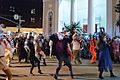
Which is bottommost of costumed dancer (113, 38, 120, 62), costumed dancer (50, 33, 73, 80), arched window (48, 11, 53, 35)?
costumed dancer (113, 38, 120, 62)

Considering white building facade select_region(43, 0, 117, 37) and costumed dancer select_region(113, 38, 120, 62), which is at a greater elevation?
white building facade select_region(43, 0, 117, 37)

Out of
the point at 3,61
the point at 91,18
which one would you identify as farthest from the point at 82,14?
the point at 3,61

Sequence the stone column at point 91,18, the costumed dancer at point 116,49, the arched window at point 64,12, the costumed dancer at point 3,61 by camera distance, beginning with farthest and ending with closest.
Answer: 1. the arched window at point 64,12
2. the stone column at point 91,18
3. the costumed dancer at point 116,49
4. the costumed dancer at point 3,61

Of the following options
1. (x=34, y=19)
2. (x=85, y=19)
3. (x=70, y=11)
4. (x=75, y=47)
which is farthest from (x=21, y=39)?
(x=34, y=19)

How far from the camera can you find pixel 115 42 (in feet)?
87.0

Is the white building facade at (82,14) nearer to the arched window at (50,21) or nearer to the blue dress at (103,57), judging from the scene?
the arched window at (50,21)

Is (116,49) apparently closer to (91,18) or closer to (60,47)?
(60,47)

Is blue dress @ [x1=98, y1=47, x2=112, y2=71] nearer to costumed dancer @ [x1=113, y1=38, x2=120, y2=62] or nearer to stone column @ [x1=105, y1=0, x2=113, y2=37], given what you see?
costumed dancer @ [x1=113, y1=38, x2=120, y2=62]

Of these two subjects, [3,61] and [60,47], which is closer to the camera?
[3,61]

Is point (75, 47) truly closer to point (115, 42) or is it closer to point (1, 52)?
point (115, 42)

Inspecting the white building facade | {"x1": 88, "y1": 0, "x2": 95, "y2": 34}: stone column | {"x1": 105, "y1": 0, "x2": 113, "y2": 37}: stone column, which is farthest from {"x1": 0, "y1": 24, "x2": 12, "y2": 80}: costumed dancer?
{"x1": 88, "y1": 0, "x2": 95, "y2": 34}: stone column

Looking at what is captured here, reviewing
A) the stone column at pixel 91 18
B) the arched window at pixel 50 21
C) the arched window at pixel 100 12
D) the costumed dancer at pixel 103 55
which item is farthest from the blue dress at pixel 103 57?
the arched window at pixel 50 21

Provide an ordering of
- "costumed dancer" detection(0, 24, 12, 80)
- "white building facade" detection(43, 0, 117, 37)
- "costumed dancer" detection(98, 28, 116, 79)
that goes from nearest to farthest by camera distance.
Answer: "costumed dancer" detection(0, 24, 12, 80) < "costumed dancer" detection(98, 28, 116, 79) < "white building facade" detection(43, 0, 117, 37)

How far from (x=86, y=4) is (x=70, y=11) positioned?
216 inches
